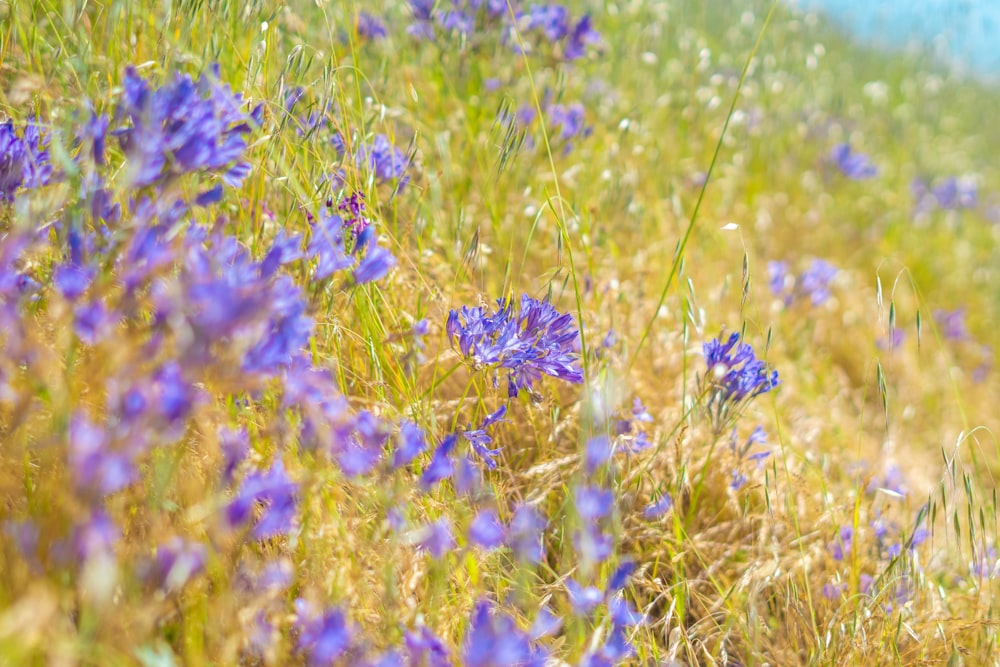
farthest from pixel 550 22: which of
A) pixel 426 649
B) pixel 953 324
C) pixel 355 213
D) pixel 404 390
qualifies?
pixel 953 324

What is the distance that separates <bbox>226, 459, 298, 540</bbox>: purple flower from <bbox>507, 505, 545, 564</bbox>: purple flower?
0.31 m

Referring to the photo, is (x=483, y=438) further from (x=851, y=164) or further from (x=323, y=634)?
(x=851, y=164)

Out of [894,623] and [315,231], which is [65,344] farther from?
[894,623]

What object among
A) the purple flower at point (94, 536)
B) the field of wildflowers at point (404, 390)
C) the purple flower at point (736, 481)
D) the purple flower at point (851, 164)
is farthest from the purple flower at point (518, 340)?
the purple flower at point (851, 164)

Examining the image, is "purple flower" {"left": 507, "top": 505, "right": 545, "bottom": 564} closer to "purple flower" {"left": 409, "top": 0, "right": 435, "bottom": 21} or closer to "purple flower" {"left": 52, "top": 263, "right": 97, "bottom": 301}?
"purple flower" {"left": 52, "top": 263, "right": 97, "bottom": 301}

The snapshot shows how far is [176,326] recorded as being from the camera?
2.87 ft

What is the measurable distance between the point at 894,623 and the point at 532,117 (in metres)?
2.01

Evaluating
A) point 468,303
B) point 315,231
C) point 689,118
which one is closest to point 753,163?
point 689,118

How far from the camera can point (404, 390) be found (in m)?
1.56

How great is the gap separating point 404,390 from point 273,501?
0.53 metres

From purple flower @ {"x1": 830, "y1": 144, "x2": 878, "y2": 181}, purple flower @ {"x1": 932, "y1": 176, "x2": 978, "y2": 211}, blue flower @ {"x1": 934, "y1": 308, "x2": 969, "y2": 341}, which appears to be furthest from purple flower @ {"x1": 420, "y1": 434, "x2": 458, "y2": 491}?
purple flower @ {"x1": 932, "y1": 176, "x2": 978, "y2": 211}

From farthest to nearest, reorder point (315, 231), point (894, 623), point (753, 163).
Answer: point (753, 163) < point (894, 623) < point (315, 231)

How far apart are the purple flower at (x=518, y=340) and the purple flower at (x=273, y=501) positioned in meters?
0.51

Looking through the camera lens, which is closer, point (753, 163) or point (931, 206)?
point (753, 163)
